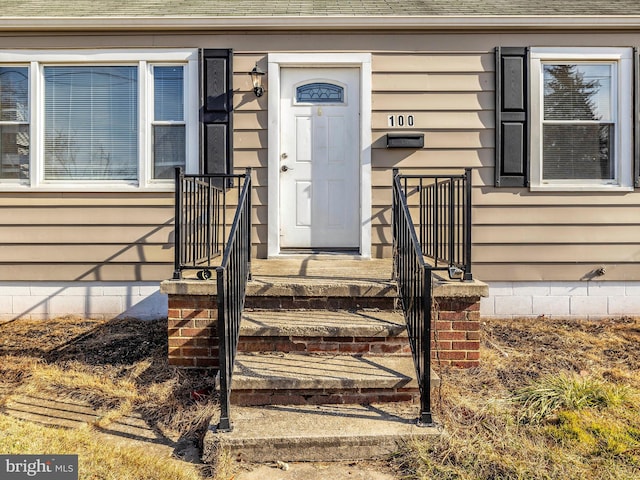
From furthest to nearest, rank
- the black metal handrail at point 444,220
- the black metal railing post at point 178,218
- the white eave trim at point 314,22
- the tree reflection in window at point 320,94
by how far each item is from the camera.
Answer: the tree reflection in window at point 320,94, the white eave trim at point 314,22, the black metal handrail at point 444,220, the black metal railing post at point 178,218

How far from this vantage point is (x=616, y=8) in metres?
4.80

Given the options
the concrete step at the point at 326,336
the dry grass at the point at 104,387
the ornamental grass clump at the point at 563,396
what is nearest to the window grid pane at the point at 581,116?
the ornamental grass clump at the point at 563,396

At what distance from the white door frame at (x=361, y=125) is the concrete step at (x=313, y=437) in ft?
7.65

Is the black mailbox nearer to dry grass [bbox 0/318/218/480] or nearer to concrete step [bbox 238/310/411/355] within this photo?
concrete step [bbox 238/310/411/355]

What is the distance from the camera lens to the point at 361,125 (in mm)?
4758

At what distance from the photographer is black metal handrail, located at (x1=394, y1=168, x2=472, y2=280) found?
342 centimetres

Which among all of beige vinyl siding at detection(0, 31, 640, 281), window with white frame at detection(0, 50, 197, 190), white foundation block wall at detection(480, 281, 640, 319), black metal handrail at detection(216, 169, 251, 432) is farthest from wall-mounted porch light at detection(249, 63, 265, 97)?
white foundation block wall at detection(480, 281, 640, 319)

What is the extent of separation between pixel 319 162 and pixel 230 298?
98.7 inches

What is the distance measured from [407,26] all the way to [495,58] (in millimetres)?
949

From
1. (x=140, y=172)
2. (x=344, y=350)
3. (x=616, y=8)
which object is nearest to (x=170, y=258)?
(x=140, y=172)

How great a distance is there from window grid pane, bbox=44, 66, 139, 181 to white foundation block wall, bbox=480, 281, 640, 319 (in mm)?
4046

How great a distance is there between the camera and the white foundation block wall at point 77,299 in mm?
4742

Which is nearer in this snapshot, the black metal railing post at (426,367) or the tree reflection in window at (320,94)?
the black metal railing post at (426,367)

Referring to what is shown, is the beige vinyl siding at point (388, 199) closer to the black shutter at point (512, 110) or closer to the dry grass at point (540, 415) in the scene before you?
the black shutter at point (512, 110)
